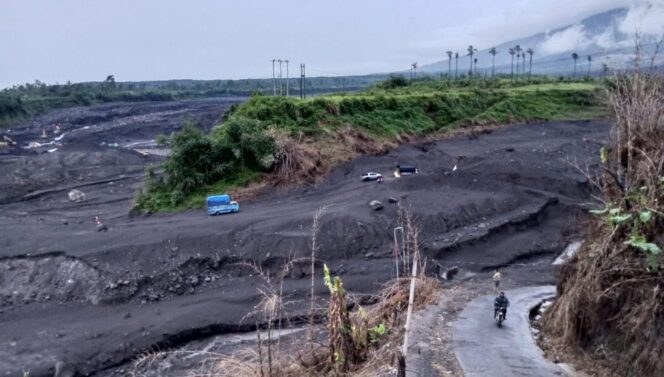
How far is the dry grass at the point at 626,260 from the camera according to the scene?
1103cm

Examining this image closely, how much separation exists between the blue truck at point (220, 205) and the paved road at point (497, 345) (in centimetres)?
1694

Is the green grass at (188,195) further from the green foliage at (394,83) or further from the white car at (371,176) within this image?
the green foliage at (394,83)

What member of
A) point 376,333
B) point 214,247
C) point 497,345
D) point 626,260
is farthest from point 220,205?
point 626,260

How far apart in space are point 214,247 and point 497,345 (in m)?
14.7

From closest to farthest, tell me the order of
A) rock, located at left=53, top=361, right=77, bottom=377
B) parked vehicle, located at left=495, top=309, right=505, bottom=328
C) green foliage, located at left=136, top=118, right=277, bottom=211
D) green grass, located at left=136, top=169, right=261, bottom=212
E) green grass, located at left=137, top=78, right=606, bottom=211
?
1. parked vehicle, located at left=495, top=309, right=505, bottom=328
2. rock, located at left=53, top=361, right=77, bottom=377
3. green grass, located at left=136, top=169, right=261, bottom=212
4. green foliage, located at left=136, top=118, right=277, bottom=211
5. green grass, located at left=137, top=78, right=606, bottom=211

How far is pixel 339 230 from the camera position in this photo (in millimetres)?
27297

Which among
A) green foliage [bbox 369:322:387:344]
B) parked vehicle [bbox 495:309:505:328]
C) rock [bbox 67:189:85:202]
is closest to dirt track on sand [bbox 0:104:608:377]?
rock [bbox 67:189:85:202]

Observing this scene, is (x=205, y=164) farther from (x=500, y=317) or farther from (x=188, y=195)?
(x=500, y=317)

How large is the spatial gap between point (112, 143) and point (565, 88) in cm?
5065

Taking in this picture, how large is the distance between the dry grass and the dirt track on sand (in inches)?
429

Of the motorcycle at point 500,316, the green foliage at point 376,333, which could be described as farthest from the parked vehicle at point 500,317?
the green foliage at point 376,333

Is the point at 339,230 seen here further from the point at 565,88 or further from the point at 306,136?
the point at 565,88

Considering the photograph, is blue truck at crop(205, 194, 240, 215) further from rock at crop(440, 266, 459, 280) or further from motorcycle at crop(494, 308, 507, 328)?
motorcycle at crop(494, 308, 507, 328)

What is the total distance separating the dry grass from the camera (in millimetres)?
11031
